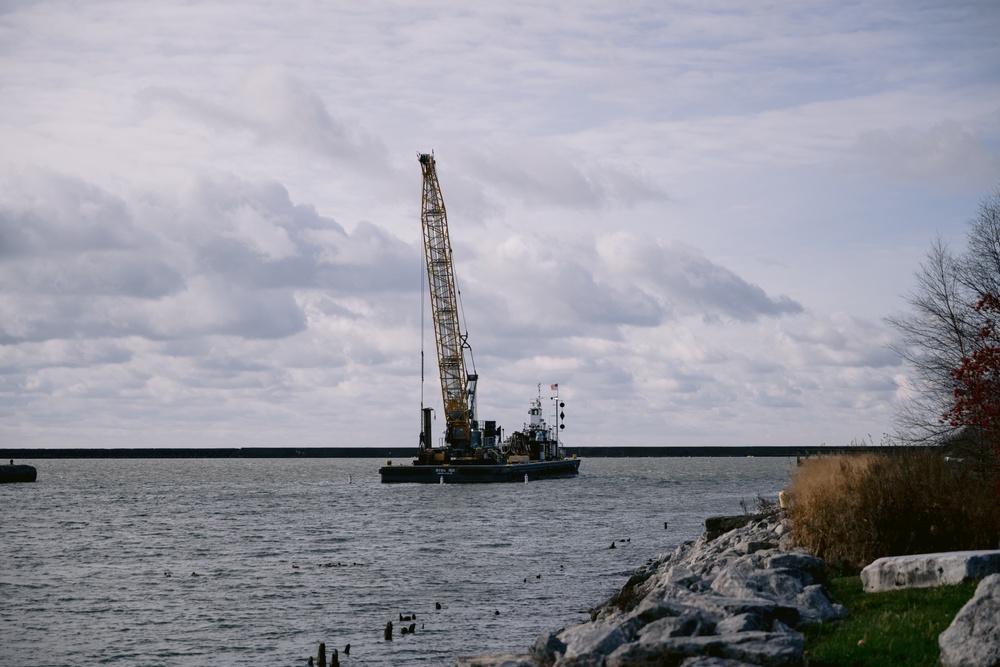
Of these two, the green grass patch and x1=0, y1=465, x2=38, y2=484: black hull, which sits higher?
the green grass patch

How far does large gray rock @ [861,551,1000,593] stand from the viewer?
1384 cm

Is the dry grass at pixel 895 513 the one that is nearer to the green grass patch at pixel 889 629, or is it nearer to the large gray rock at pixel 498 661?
the green grass patch at pixel 889 629

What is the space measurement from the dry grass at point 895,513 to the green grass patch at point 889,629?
12.6 ft

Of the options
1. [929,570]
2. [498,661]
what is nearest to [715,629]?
[498,661]

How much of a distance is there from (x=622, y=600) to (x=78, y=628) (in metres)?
14.4

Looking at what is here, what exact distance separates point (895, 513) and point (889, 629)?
680 cm

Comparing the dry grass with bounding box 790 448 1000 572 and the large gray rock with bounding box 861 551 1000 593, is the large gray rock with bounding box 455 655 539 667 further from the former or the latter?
the dry grass with bounding box 790 448 1000 572

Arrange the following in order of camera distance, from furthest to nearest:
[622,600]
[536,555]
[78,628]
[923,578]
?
[536,555]
[78,628]
[622,600]
[923,578]

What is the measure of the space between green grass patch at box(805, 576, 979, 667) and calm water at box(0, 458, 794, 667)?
33.5ft

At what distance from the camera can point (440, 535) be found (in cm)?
5062

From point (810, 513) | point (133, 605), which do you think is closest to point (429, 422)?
point (133, 605)

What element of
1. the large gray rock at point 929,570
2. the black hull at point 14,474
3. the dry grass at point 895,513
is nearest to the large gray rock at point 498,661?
the large gray rock at point 929,570

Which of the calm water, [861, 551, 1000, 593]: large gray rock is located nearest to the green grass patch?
[861, 551, 1000, 593]: large gray rock

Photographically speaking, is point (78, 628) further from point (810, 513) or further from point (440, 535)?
point (440, 535)
